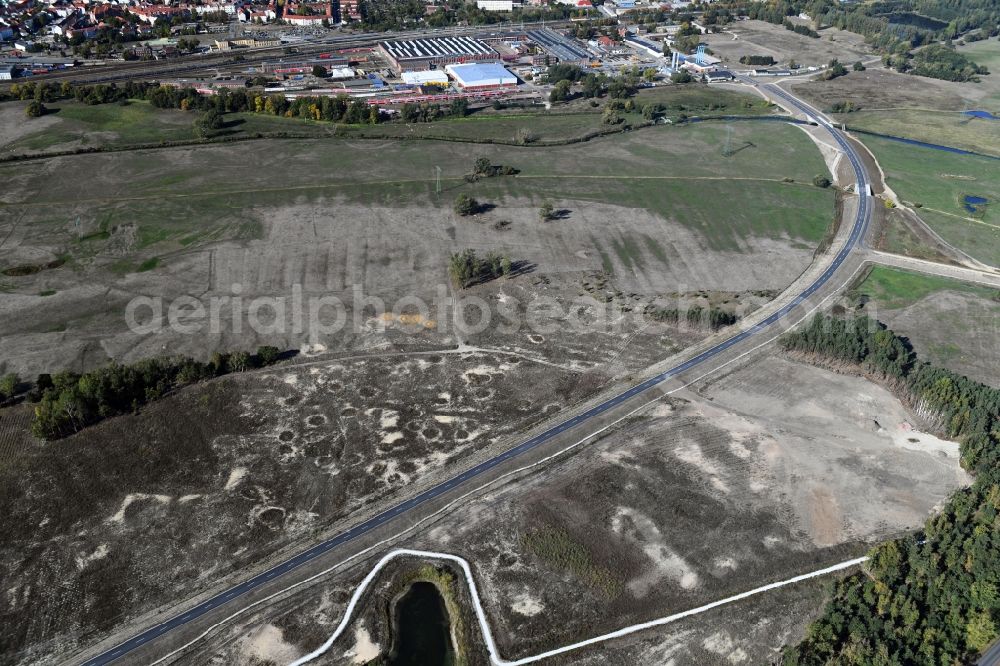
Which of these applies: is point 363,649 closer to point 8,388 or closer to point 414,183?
point 8,388

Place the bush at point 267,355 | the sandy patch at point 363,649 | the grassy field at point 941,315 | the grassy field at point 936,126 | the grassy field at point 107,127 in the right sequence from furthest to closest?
the grassy field at point 936,126
the grassy field at point 107,127
the grassy field at point 941,315
the bush at point 267,355
the sandy patch at point 363,649

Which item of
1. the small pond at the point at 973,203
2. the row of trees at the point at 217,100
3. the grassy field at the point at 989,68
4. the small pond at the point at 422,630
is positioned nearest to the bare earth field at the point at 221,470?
the small pond at the point at 422,630

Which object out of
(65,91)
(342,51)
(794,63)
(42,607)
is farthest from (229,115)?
(794,63)

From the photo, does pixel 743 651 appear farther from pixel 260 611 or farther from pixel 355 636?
pixel 260 611

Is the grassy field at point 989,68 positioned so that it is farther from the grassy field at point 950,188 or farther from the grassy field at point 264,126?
the grassy field at point 264,126

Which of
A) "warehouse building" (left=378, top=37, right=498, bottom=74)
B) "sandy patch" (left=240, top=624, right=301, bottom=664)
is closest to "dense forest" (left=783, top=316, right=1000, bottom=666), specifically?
"sandy patch" (left=240, top=624, right=301, bottom=664)

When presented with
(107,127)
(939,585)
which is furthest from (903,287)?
(107,127)
